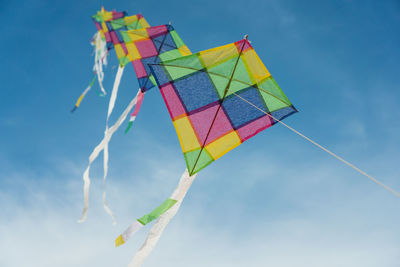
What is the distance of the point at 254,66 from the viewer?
447cm

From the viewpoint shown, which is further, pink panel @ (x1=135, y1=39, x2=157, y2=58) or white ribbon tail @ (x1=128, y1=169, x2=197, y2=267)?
pink panel @ (x1=135, y1=39, x2=157, y2=58)

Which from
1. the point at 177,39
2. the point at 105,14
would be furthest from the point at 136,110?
the point at 105,14

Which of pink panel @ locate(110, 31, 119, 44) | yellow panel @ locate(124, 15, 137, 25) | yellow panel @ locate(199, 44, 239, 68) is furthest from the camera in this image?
yellow panel @ locate(124, 15, 137, 25)

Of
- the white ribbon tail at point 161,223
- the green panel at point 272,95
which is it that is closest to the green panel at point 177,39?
the green panel at point 272,95

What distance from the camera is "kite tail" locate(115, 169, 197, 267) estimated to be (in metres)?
3.42

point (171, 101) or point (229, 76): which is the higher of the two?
point (229, 76)

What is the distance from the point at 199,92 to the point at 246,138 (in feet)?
3.70

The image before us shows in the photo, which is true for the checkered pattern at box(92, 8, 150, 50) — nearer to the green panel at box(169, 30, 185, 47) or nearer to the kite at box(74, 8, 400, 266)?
the green panel at box(169, 30, 185, 47)

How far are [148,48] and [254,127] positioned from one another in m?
3.65

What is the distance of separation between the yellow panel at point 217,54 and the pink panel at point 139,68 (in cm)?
270

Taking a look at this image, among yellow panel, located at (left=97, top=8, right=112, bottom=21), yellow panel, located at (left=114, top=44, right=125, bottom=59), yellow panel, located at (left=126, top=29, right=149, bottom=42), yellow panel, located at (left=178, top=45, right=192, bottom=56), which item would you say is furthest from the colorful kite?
yellow panel, located at (left=97, top=8, right=112, bottom=21)

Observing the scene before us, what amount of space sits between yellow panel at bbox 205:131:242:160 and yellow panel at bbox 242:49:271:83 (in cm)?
102

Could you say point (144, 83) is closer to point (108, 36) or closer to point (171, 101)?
point (171, 101)

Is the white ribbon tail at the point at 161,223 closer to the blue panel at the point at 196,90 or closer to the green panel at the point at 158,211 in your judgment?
the green panel at the point at 158,211
